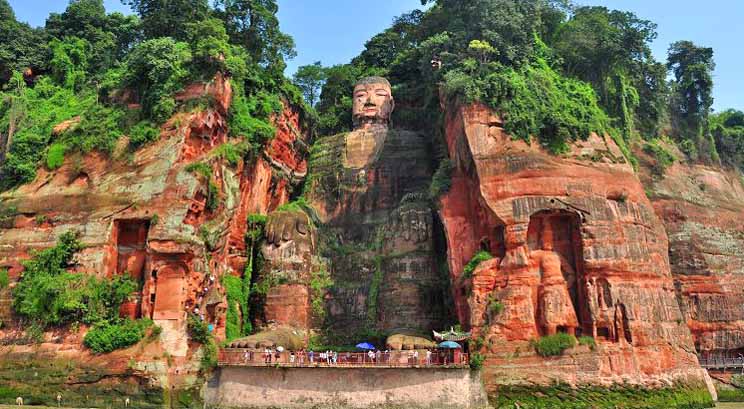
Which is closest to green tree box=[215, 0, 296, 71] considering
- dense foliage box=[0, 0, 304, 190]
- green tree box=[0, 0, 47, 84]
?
dense foliage box=[0, 0, 304, 190]

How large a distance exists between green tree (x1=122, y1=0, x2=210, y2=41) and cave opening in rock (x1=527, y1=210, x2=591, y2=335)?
23372mm

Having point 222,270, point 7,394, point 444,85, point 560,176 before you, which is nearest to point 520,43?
point 444,85

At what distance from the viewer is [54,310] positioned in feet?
90.1

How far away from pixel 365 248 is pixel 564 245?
11.9 m

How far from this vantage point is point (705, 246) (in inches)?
1431

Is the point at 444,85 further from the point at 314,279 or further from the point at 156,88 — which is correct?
the point at 156,88

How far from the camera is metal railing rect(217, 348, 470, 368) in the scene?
27.0 meters

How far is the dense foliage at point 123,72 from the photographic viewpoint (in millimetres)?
32562

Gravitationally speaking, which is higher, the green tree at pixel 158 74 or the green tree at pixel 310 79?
the green tree at pixel 310 79

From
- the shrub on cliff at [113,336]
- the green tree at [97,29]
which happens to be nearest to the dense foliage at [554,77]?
the green tree at [97,29]

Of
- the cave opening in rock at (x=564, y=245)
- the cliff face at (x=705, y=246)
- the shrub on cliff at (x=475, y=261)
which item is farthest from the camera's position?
the cliff face at (x=705, y=246)

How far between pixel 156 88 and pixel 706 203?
32669mm

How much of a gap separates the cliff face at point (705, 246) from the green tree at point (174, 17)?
1122 inches

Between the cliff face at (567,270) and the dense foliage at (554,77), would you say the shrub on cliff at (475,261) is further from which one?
the dense foliage at (554,77)
